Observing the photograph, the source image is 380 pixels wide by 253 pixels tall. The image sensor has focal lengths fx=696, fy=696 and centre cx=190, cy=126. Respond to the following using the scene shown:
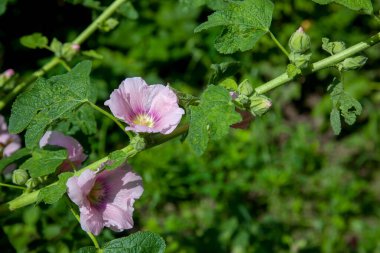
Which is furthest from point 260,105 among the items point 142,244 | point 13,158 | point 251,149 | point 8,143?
point 251,149

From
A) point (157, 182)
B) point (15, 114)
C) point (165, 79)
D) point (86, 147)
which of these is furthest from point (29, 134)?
point (165, 79)

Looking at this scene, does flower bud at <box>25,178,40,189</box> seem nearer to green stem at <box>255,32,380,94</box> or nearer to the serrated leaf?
green stem at <box>255,32,380,94</box>

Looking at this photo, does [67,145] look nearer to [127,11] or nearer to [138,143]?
[138,143]

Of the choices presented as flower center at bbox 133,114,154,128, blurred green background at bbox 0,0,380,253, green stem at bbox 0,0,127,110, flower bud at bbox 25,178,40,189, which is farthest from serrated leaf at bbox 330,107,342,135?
blurred green background at bbox 0,0,380,253

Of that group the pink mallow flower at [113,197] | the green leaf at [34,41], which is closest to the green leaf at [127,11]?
the green leaf at [34,41]

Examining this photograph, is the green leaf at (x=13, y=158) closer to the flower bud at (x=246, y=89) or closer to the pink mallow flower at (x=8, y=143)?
the pink mallow flower at (x=8, y=143)

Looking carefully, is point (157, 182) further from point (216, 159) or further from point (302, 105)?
point (302, 105)
